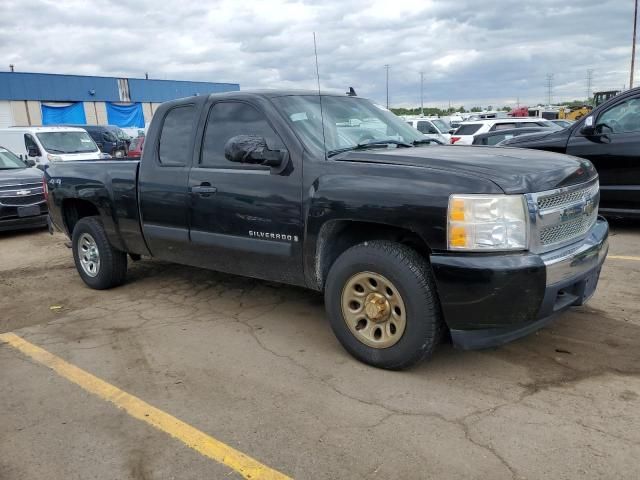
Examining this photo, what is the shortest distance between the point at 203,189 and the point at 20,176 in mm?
6841

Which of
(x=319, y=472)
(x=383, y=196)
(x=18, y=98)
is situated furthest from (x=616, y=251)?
(x=18, y=98)

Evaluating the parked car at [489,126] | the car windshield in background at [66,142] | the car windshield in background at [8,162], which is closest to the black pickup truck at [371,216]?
the car windshield in background at [8,162]

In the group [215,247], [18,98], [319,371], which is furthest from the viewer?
[18,98]

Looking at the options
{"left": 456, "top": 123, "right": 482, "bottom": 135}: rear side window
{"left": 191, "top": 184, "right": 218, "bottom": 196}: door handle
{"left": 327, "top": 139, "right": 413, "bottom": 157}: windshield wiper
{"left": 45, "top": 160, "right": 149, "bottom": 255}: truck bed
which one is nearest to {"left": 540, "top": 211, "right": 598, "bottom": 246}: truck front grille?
{"left": 327, "top": 139, "right": 413, "bottom": 157}: windshield wiper

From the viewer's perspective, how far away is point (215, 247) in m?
4.57

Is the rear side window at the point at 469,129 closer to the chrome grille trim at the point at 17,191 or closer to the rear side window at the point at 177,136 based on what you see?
the chrome grille trim at the point at 17,191

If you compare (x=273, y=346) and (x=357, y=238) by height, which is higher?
(x=357, y=238)

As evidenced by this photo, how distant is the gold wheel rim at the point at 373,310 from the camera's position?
139 inches

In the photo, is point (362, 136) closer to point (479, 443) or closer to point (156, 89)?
point (479, 443)

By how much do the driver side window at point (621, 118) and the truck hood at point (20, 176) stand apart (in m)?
8.96

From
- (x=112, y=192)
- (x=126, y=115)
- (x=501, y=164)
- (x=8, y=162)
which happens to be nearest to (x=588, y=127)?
(x=501, y=164)

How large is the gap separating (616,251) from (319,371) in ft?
14.5

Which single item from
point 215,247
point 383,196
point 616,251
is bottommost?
point 616,251

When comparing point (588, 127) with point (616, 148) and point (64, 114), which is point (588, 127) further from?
point (64, 114)
